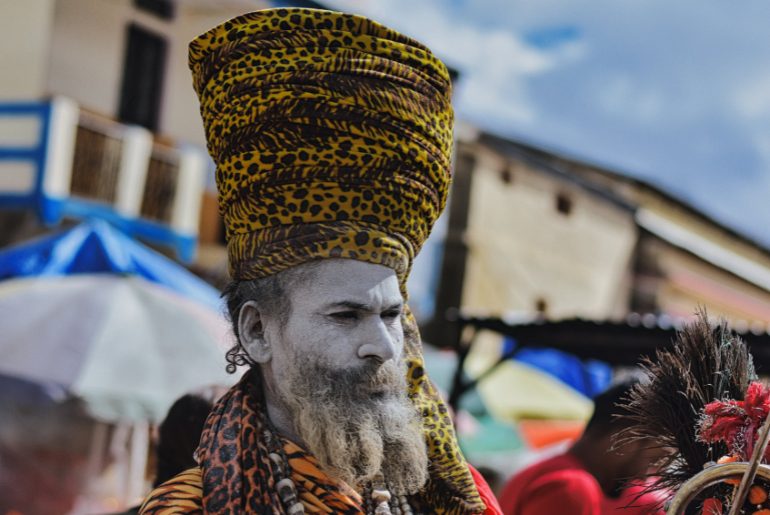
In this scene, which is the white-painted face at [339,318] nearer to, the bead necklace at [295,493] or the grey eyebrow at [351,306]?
the grey eyebrow at [351,306]

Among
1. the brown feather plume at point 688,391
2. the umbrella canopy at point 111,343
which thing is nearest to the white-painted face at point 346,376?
the brown feather plume at point 688,391

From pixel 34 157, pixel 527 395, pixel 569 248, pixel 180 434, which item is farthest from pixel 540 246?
pixel 180 434

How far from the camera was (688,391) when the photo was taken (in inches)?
80.7

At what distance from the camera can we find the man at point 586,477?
3475 millimetres

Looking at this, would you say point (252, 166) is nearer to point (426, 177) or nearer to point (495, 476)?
point (426, 177)

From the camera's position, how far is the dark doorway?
46.0 ft

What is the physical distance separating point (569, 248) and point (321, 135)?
→ 18.8 meters

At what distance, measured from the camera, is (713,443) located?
1.98 metres

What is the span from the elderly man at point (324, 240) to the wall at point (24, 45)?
35.4ft

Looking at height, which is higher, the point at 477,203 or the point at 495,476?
the point at 477,203

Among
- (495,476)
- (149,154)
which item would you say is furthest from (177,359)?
(149,154)

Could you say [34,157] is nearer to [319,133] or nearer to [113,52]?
[113,52]

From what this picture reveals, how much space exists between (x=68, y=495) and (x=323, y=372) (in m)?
5.11

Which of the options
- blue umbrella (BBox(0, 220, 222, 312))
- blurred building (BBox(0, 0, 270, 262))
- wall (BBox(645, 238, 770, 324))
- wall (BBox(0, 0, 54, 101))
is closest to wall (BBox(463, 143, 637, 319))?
wall (BBox(645, 238, 770, 324))
